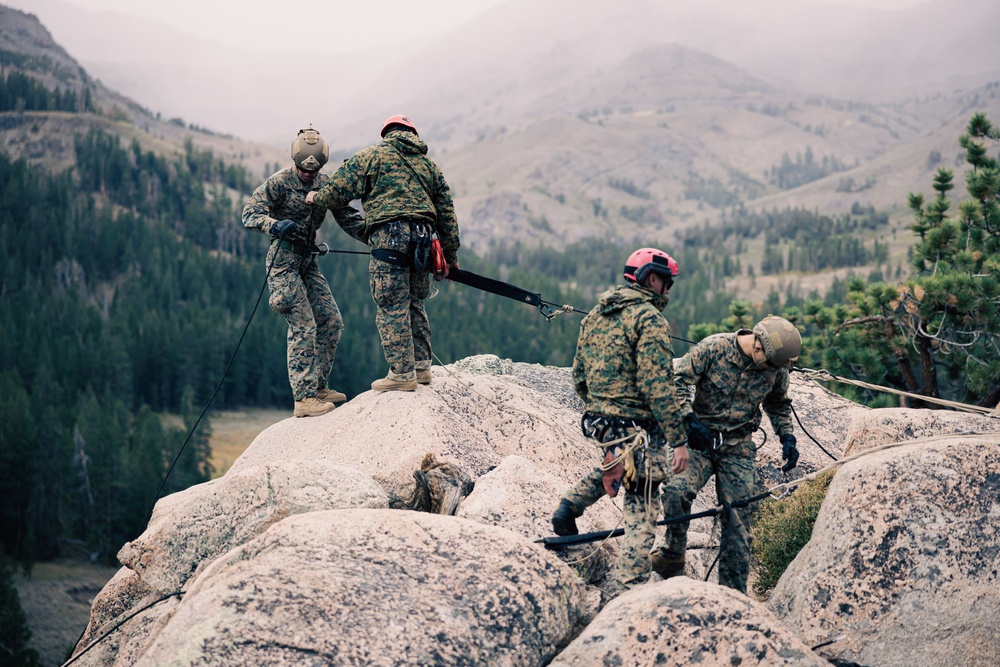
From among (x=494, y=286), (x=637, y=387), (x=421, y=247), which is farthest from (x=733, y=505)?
(x=421, y=247)

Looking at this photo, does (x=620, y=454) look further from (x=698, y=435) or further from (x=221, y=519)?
(x=221, y=519)

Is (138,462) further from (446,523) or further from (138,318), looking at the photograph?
(446,523)

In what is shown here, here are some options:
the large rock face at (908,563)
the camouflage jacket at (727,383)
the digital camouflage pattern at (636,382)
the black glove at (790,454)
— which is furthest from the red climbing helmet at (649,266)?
the large rock face at (908,563)

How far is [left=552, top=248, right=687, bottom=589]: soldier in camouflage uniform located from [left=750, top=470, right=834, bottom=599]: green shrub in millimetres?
2710

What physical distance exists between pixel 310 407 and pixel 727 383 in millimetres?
6442

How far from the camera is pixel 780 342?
830cm

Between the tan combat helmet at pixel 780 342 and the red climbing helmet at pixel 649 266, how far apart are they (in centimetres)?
116

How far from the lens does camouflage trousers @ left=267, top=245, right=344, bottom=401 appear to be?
11.9m

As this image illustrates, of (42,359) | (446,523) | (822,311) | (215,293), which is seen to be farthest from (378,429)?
(215,293)

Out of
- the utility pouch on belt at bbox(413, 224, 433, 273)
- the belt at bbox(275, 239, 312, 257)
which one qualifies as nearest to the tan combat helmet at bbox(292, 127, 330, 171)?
the belt at bbox(275, 239, 312, 257)

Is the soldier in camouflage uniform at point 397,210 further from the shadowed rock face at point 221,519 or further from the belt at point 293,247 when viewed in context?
the shadowed rock face at point 221,519

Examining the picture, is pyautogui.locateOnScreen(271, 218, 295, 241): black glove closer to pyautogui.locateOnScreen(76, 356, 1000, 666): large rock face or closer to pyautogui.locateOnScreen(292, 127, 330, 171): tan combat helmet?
pyautogui.locateOnScreen(292, 127, 330, 171): tan combat helmet

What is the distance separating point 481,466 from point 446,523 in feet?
11.6

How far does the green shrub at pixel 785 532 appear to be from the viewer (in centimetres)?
1018
